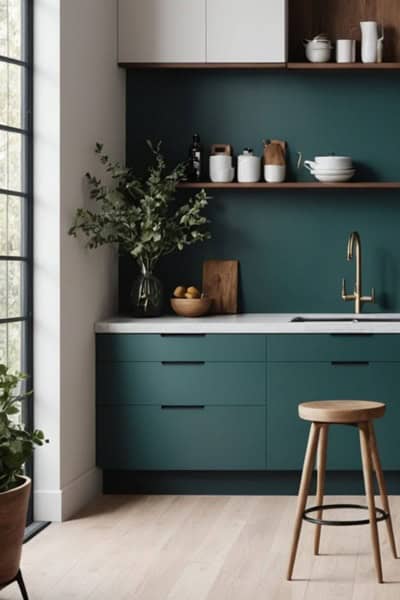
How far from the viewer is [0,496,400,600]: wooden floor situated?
11.3 feet

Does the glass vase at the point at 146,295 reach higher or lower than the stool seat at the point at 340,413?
higher

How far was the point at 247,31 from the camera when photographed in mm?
5105

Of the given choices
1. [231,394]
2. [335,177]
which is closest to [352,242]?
[335,177]

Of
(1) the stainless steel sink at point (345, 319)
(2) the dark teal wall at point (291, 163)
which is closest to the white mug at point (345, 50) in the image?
(2) the dark teal wall at point (291, 163)

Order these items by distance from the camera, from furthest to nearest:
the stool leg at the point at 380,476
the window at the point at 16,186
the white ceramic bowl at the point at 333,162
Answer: the white ceramic bowl at the point at 333,162 < the window at the point at 16,186 < the stool leg at the point at 380,476

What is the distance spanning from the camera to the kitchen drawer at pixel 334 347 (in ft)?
15.6

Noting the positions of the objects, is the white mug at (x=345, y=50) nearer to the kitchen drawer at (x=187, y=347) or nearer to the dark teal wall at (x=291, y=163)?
the dark teal wall at (x=291, y=163)

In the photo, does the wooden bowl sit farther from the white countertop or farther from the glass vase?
the white countertop

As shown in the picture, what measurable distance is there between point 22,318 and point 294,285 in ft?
5.47

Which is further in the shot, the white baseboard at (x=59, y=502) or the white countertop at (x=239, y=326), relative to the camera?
the white countertop at (x=239, y=326)

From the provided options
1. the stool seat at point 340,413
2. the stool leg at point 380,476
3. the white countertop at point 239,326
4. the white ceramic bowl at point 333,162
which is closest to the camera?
the stool seat at point 340,413

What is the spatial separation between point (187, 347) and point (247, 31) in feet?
5.26

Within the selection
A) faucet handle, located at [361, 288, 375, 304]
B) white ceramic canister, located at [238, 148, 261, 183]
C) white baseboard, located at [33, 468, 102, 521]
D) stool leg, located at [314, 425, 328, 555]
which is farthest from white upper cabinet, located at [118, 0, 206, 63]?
stool leg, located at [314, 425, 328, 555]

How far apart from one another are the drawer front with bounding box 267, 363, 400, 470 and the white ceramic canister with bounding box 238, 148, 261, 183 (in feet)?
3.43
